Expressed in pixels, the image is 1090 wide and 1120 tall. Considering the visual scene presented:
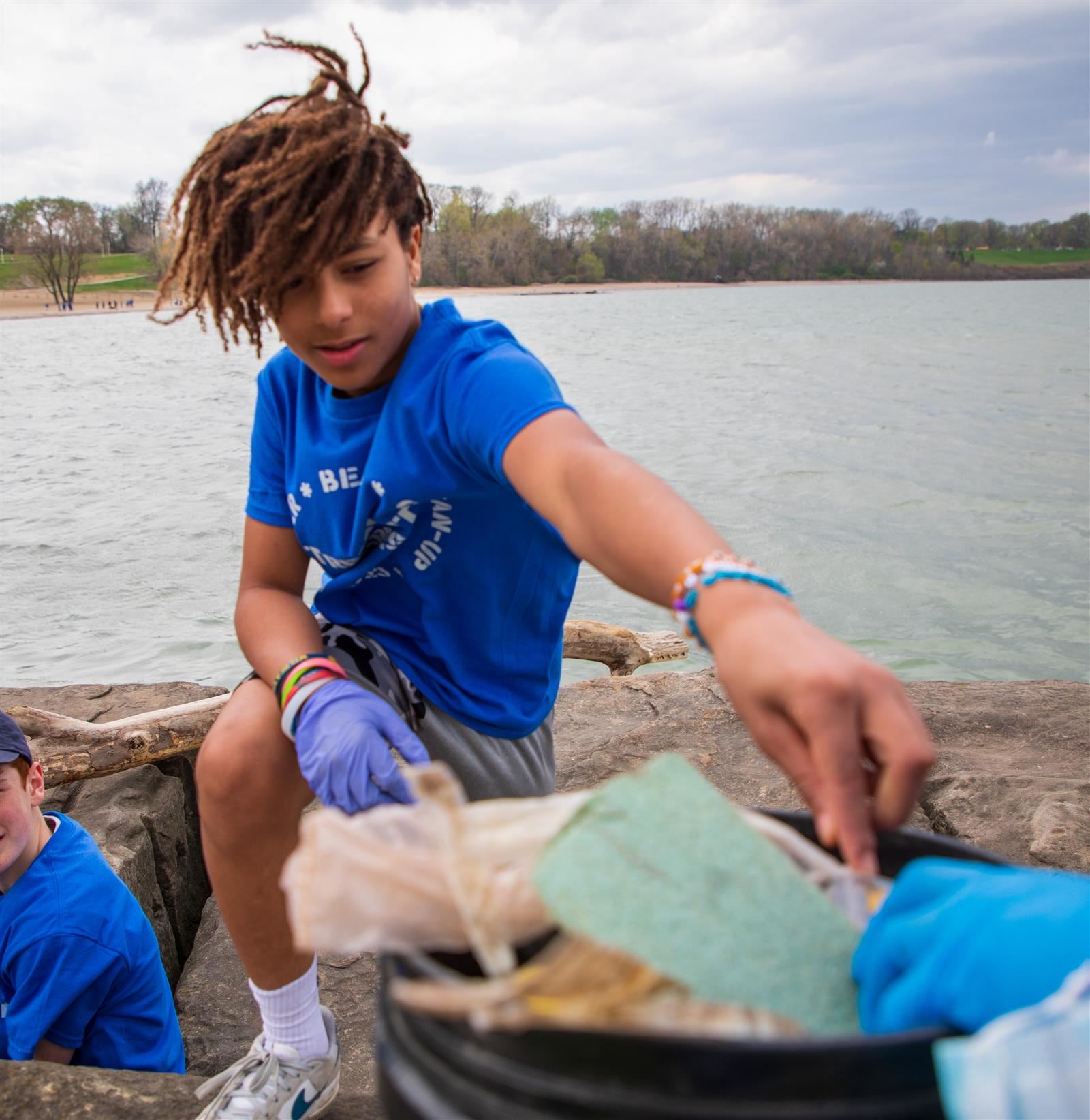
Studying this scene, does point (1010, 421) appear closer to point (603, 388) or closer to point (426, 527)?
point (603, 388)

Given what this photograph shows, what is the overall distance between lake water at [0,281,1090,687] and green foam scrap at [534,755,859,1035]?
540 cm

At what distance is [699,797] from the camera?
0.79m

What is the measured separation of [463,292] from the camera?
56.5 metres

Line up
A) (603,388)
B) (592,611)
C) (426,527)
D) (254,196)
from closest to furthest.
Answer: (254,196) → (426,527) → (592,611) → (603,388)

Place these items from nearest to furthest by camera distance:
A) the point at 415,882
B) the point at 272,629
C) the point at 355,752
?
1. the point at 415,882
2. the point at 355,752
3. the point at 272,629

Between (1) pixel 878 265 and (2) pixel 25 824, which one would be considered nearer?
(2) pixel 25 824

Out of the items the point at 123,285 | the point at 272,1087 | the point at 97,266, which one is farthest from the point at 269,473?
the point at 97,266

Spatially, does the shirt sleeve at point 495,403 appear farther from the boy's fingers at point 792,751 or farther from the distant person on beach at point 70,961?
the distant person on beach at point 70,961

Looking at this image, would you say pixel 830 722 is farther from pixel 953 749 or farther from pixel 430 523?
pixel 953 749

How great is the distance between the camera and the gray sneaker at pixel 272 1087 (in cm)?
150

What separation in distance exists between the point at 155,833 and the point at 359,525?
1.38m

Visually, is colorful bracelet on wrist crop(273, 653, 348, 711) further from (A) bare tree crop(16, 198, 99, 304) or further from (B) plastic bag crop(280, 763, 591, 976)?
(A) bare tree crop(16, 198, 99, 304)

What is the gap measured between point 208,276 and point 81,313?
58.8 meters

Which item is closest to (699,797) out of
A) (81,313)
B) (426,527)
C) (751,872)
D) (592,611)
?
(751,872)
